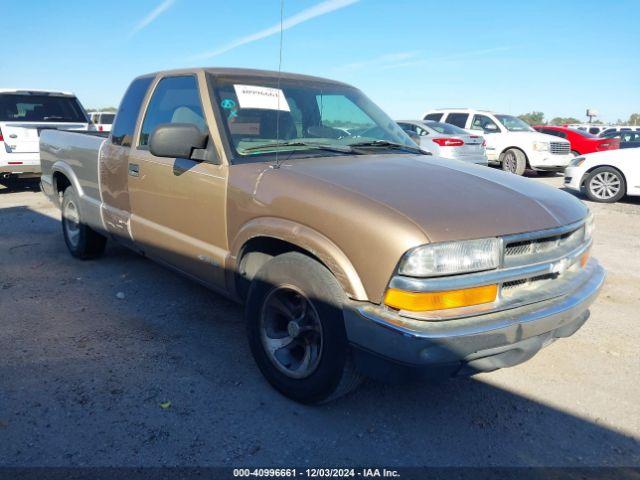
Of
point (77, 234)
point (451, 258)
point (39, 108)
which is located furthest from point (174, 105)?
point (39, 108)

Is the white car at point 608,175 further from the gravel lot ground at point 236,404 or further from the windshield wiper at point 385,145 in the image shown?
the windshield wiper at point 385,145

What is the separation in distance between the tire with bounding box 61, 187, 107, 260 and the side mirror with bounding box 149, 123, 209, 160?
246 cm

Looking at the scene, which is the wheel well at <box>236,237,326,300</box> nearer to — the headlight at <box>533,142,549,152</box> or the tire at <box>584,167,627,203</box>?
the tire at <box>584,167,627,203</box>

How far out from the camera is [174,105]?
380 cm

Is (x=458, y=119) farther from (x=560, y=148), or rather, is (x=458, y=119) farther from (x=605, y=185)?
(x=605, y=185)

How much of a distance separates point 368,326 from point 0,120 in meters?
9.25

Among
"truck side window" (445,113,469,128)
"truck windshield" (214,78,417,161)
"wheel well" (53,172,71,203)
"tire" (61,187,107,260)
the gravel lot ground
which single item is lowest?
the gravel lot ground

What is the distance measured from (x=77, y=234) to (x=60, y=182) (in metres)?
0.77

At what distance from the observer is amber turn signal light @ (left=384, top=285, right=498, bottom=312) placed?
2223 mm

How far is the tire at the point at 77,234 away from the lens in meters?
5.23

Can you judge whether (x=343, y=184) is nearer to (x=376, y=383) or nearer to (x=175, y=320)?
(x=376, y=383)

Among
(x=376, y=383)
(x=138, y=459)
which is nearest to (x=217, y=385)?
(x=138, y=459)

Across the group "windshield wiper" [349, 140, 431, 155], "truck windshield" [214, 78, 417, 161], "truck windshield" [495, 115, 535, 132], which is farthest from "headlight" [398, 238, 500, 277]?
"truck windshield" [495, 115, 535, 132]

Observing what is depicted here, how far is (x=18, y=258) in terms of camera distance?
18.1 ft
